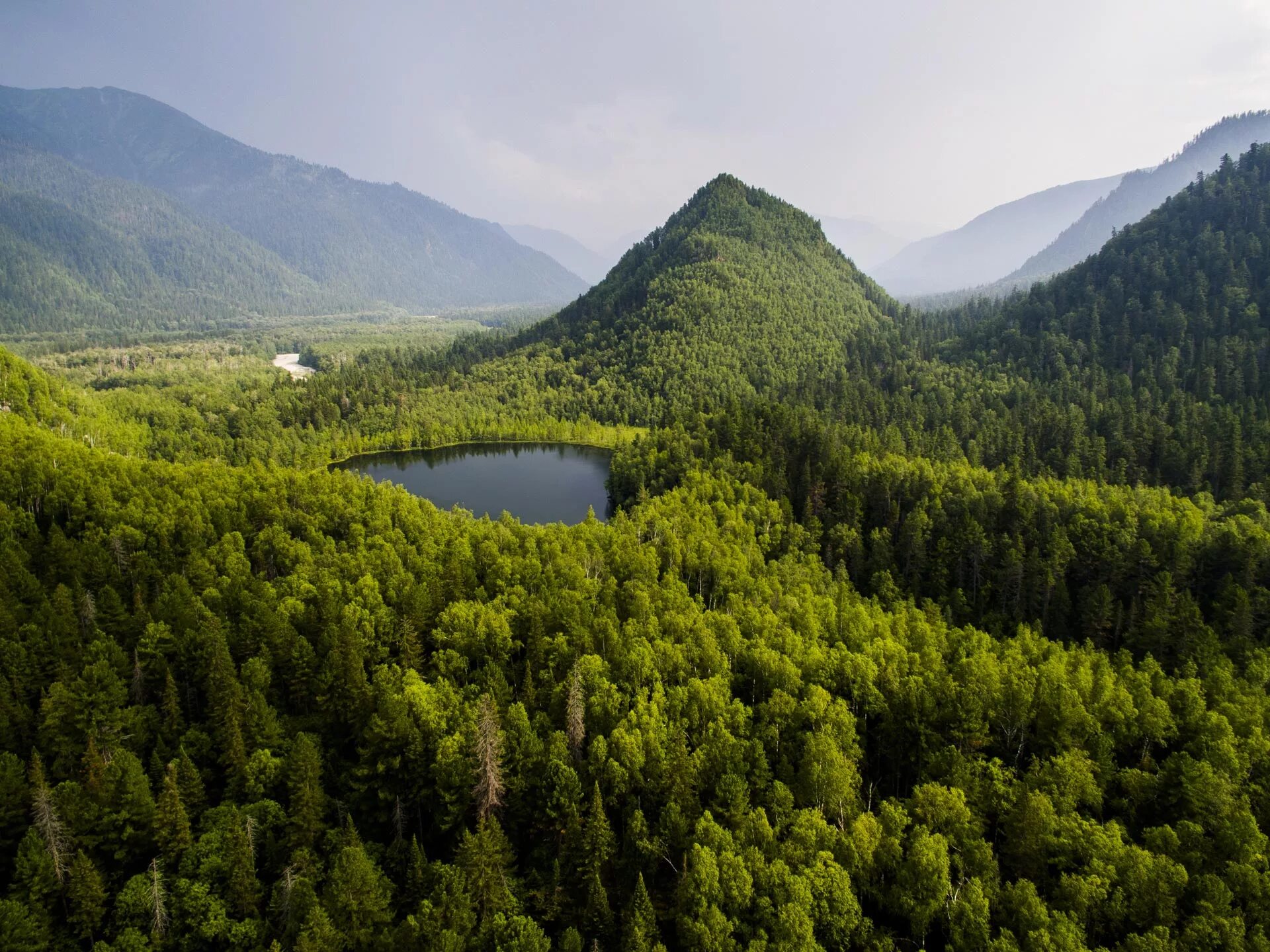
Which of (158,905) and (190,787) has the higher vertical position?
(190,787)

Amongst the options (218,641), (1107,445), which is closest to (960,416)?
(1107,445)

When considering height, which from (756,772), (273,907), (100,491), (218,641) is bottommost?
(273,907)

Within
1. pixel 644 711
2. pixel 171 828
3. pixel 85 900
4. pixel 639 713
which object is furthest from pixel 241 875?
pixel 644 711

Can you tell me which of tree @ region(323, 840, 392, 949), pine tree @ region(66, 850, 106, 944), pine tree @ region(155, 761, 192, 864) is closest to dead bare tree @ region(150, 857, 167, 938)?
pine tree @ region(155, 761, 192, 864)

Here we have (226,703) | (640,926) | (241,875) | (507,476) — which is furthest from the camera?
(507,476)

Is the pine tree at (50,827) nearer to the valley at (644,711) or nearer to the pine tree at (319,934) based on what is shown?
the valley at (644,711)

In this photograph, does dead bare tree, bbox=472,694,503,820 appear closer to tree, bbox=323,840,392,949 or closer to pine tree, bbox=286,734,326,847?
tree, bbox=323,840,392,949

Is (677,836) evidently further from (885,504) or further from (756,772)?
(885,504)

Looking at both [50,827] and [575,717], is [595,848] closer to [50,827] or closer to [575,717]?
[575,717]
